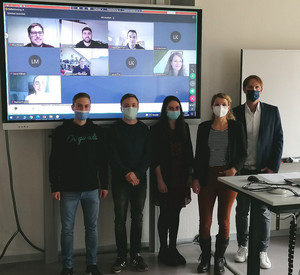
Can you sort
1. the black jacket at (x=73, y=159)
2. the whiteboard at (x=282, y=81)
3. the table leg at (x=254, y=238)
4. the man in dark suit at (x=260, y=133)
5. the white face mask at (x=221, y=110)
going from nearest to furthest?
the table leg at (x=254, y=238), the black jacket at (x=73, y=159), the white face mask at (x=221, y=110), the man in dark suit at (x=260, y=133), the whiteboard at (x=282, y=81)

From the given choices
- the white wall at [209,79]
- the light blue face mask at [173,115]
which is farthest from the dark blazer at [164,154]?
the white wall at [209,79]

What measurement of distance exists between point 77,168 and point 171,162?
2.58ft

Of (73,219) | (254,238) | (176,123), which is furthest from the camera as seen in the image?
(176,123)

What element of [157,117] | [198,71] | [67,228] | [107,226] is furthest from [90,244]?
[198,71]

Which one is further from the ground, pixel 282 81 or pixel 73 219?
pixel 282 81

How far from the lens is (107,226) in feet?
12.6

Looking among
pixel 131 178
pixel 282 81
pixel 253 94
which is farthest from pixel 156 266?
pixel 282 81

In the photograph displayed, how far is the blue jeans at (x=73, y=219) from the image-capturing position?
312 centimetres

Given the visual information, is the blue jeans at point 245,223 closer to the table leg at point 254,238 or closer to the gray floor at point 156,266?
the gray floor at point 156,266

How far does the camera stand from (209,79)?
3.97m

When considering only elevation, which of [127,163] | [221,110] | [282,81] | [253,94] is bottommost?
[127,163]

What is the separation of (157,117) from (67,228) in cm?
126

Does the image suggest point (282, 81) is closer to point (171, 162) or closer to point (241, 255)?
point (171, 162)

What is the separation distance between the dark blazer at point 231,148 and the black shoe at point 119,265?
95 cm
